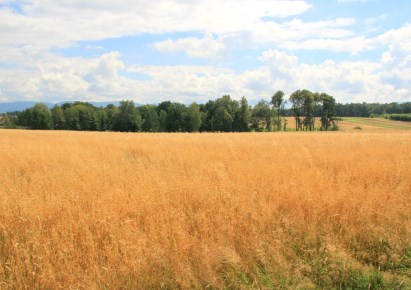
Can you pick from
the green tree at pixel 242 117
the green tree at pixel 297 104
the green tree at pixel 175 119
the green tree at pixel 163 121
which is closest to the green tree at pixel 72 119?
the green tree at pixel 163 121

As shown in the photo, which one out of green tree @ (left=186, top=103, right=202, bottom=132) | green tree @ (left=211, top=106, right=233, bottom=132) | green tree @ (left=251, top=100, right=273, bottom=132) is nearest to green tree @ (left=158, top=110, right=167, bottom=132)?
green tree @ (left=186, top=103, right=202, bottom=132)

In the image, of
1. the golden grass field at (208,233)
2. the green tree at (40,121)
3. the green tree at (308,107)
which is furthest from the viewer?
the green tree at (40,121)

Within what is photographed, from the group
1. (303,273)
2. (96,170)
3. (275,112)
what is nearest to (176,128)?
(275,112)

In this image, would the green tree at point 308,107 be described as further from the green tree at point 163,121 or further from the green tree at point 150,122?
the green tree at point 150,122

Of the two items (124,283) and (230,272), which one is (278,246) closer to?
(230,272)

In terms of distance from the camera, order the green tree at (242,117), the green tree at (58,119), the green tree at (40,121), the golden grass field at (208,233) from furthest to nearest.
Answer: the green tree at (58,119)
the green tree at (40,121)
the green tree at (242,117)
the golden grass field at (208,233)

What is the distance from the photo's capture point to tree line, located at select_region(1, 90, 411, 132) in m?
72.4

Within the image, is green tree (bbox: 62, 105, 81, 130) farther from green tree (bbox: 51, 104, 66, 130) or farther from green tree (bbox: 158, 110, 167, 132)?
green tree (bbox: 158, 110, 167, 132)

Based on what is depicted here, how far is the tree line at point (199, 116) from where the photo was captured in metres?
72.4

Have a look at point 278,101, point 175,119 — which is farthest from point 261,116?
point 175,119

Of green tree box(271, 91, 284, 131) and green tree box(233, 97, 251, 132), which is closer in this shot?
green tree box(233, 97, 251, 132)

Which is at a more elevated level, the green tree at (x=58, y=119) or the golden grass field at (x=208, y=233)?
the green tree at (x=58, y=119)

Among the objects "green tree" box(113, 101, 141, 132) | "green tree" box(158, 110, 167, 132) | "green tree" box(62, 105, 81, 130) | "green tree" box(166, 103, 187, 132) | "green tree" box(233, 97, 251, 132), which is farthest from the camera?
"green tree" box(62, 105, 81, 130)

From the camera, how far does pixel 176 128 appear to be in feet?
239
